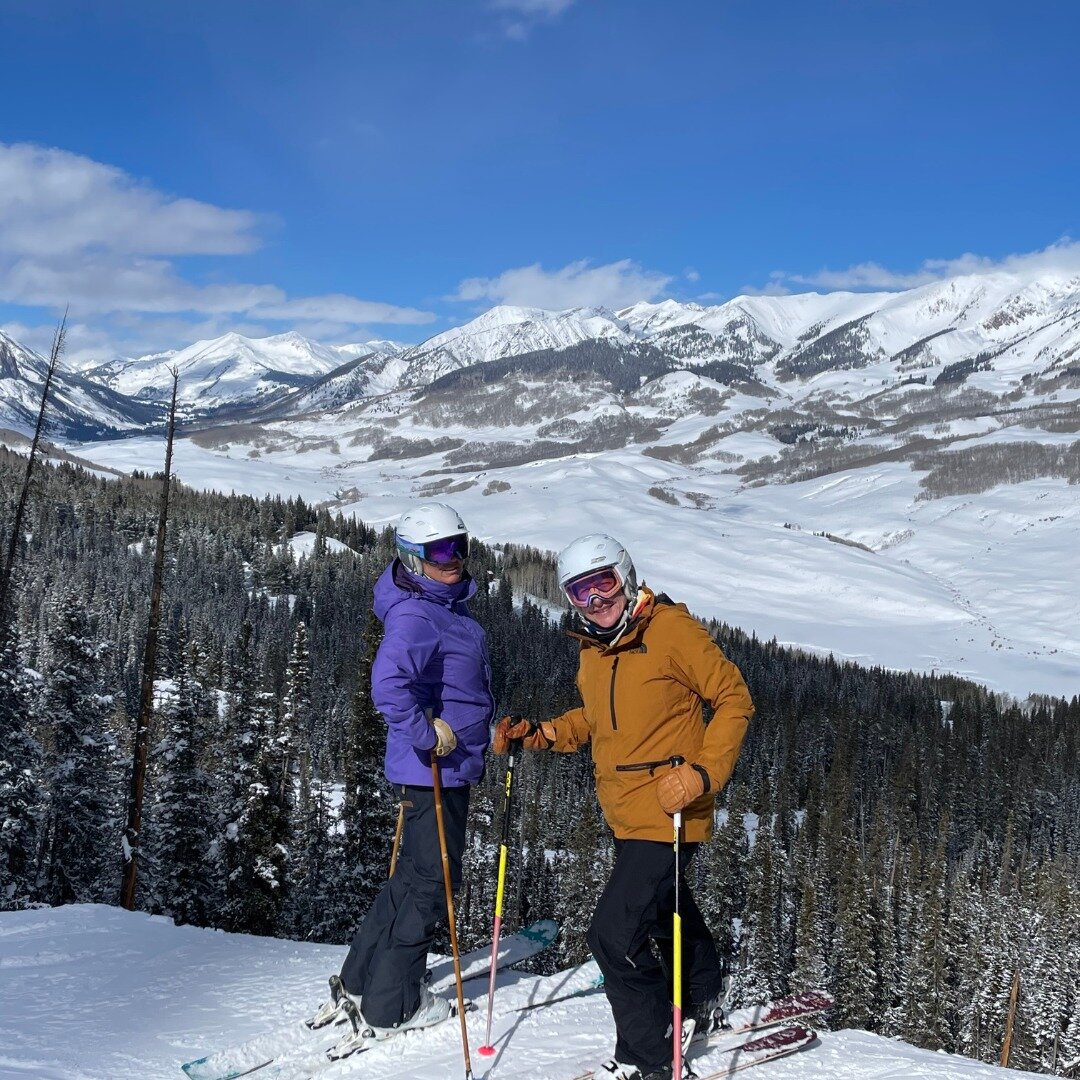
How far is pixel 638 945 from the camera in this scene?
18.1 ft

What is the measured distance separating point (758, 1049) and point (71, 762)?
27.7 metres

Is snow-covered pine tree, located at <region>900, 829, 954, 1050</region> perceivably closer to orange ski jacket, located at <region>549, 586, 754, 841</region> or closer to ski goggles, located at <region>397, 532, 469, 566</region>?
orange ski jacket, located at <region>549, 586, 754, 841</region>

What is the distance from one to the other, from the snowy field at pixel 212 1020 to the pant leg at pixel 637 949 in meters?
0.66

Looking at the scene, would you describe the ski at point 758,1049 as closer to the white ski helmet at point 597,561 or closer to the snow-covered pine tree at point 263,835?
the white ski helmet at point 597,561

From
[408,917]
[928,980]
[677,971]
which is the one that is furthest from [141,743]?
[928,980]

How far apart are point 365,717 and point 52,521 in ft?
457

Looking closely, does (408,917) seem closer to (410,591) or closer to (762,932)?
(410,591)

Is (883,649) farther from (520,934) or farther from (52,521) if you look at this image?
(520,934)

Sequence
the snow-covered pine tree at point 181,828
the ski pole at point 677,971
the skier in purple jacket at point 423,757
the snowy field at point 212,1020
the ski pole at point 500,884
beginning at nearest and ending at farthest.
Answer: the ski pole at point 677,971 → the snowy field at point 212,1020 → the ski pole at point 500,884 → the skier in purple jacket at point 423,757 → the snow-covered pine tree at point 181,828

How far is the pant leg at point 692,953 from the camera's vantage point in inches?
228

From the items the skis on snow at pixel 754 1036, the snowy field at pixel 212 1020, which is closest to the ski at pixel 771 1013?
the skis on snow at pixel 754 1036

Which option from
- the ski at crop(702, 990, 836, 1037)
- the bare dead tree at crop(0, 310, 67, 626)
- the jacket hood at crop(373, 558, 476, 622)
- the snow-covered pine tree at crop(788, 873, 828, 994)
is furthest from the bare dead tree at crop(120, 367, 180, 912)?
the snow-covered pine tree at crop(788, 873, 828, 994)

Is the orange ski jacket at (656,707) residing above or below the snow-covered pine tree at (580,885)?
above

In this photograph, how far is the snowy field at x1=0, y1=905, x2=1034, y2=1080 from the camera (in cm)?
604
